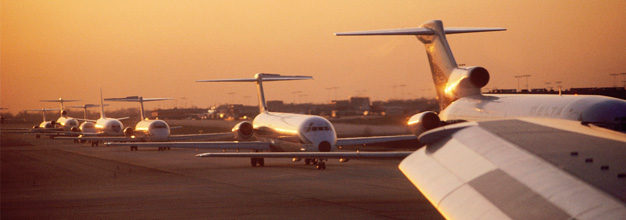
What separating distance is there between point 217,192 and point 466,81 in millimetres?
9592

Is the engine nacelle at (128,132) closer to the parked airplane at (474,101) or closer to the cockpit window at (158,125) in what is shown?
the cockpit window at (158,125)

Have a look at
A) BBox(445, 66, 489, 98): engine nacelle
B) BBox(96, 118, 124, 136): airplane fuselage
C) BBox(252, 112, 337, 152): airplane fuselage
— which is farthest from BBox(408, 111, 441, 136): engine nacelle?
BBox(96, 118, 124, 136): airplane fuselage

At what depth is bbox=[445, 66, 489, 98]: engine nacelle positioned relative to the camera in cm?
2362

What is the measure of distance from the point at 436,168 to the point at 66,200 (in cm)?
1876

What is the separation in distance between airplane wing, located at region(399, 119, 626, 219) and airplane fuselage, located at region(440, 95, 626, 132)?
26.6 ft

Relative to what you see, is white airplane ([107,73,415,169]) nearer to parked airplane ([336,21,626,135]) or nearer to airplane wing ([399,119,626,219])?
parked airplane ([336,21,626,135])

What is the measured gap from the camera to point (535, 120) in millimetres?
5125

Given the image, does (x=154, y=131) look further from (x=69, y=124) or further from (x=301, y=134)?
(x=69, y=124)

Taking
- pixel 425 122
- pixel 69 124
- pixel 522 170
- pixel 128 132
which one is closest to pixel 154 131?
pixel 128 132

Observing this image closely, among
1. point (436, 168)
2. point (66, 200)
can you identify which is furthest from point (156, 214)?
point (436, 168)

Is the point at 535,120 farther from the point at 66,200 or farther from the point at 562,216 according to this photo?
the point at 66,200

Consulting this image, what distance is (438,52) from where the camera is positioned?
27.1 m

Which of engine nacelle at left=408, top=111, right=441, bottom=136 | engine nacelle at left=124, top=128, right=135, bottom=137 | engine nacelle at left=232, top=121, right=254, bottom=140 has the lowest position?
engine nacelle at left=124, top=128, right=135, bottom=137

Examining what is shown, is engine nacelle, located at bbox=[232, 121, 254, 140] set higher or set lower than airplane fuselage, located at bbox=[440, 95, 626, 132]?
lower
